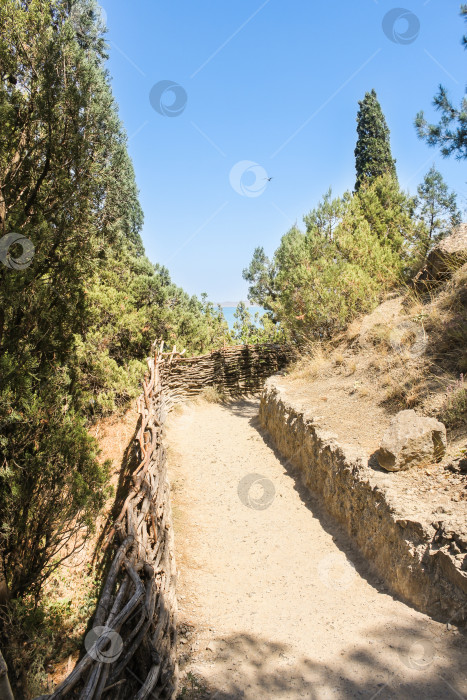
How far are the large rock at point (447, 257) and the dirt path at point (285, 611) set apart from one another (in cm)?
399

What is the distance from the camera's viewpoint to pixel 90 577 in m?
5.23

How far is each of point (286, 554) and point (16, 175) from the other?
4666mm

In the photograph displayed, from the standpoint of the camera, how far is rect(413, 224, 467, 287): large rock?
6.50 metres

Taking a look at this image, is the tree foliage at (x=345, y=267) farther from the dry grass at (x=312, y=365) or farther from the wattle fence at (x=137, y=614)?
the wattle fence at (x=137, y=614)

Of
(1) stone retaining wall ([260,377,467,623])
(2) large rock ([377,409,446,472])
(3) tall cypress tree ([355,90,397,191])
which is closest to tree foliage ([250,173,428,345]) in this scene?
(3) tall cypress tree ([355,90,397,191])

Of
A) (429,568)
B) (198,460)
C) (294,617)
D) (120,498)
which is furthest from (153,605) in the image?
(198,460)

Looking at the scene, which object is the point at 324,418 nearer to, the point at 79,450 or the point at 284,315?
the point at 79,450

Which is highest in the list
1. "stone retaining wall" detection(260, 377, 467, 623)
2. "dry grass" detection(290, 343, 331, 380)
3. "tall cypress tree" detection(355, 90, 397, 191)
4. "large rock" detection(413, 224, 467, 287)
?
"tall cypress tree" detection(355, 90, 397, 191)

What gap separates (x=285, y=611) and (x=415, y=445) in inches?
69.5

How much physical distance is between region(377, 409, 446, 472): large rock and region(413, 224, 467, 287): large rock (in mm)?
3603

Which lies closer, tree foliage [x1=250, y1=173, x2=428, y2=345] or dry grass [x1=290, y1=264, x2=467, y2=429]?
dry grass [x1=290, y1=264, x2=467, y2=429]

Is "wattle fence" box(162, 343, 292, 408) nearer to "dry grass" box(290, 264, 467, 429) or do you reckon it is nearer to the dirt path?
"dry grass" box(290, 264, 467, 429)

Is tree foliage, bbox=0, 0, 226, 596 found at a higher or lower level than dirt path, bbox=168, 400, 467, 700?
higher

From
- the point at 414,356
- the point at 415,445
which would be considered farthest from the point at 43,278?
the point at 414,356
